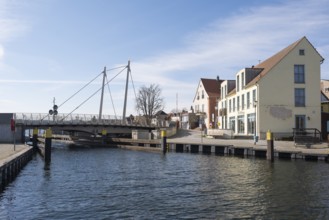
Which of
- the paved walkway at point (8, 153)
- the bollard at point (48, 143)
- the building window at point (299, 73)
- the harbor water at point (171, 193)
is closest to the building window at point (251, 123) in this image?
the building window at point (299, 73)

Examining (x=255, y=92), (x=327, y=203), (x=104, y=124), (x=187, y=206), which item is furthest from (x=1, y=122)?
(x=327, y=203)

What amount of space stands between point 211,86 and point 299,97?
35321 millimetres

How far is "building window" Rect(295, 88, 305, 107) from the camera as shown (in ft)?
158

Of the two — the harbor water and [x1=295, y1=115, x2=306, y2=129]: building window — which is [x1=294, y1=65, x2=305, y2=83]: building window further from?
the harbor water

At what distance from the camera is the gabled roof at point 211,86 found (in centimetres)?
8006

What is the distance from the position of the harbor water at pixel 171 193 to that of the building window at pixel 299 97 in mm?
19883

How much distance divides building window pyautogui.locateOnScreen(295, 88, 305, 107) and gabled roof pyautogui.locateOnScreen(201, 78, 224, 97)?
1215 inches

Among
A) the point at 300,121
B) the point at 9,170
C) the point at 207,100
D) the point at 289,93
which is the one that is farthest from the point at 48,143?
the point at 207,100

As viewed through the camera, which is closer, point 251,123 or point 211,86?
point 251,123

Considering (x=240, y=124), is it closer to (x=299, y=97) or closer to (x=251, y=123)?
(x=251, y=123)

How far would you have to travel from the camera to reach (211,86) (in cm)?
8281

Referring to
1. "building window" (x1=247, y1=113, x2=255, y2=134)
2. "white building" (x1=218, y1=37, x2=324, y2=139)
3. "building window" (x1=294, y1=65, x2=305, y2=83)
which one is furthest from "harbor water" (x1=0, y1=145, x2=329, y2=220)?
"building window" (x1=294, y1=65, x2=305, y2=83)

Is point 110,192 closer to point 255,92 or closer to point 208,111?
point 255,92

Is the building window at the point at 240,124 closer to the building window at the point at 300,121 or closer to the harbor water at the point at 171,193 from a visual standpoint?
the building window at the point at 300,121
